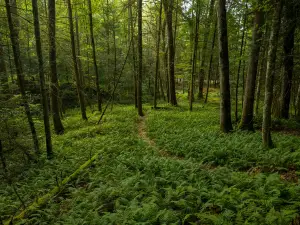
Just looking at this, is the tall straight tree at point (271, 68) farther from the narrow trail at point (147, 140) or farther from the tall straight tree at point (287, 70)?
the narrow trail at point (147, 140)

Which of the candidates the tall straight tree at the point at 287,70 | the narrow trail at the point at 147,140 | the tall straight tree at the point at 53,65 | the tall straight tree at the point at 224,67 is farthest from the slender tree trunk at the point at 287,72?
the tall straight tree at the point at 53,65

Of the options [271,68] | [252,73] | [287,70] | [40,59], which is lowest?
[271,68]

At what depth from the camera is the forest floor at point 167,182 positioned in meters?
4.15

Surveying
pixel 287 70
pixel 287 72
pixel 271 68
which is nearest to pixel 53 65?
pixel 271 68

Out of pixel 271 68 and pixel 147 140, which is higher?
pixel 271 68

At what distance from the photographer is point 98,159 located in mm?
8688

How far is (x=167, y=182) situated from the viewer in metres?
5.86

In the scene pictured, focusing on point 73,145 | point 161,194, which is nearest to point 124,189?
point 161,194

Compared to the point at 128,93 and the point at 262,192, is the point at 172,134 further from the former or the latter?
the point at 128,93

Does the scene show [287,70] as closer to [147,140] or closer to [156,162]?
[147,140]

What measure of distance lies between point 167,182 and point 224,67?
6.89m

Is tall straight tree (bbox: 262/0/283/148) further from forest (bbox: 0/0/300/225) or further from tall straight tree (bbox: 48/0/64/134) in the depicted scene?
tall straight tree (bbox: 48/0/64/134)

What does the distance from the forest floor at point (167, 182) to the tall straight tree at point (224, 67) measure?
0.80m

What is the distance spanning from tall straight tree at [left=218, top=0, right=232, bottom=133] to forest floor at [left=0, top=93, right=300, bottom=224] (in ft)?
2.63
